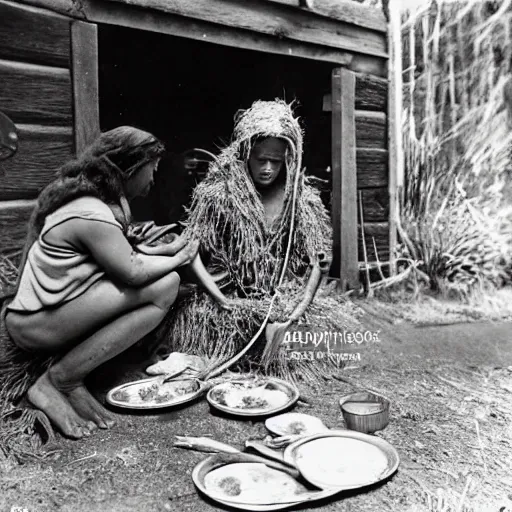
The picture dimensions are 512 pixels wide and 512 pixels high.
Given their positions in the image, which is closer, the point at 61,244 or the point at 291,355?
the point at 61,244

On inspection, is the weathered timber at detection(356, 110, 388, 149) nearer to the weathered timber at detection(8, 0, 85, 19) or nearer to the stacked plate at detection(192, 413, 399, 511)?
the weathered timber at detection(8, 0, 85, 19)

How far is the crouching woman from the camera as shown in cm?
184

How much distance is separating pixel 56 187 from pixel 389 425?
147cm

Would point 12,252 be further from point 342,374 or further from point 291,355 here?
point 342,374

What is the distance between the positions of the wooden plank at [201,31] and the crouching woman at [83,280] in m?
0.71

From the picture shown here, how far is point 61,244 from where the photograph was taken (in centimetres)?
184

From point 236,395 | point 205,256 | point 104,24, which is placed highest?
point 104,24

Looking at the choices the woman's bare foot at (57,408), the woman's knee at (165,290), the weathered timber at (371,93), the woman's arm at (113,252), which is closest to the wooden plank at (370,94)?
the weathered timber at (371,93)

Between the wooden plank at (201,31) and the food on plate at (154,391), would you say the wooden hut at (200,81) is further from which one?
the food on plate at (154,391)

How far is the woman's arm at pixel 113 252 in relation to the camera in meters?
1.83

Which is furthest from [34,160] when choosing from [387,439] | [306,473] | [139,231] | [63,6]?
[387,439]

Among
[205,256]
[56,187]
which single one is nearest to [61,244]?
[56,187]

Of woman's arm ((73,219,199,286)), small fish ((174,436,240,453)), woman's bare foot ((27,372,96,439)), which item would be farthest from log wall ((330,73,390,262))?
woman's bare foot ((27,372,96,439))

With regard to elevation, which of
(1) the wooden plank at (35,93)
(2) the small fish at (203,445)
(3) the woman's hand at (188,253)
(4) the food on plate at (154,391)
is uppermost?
(1) the wooden plank at (35,93)
